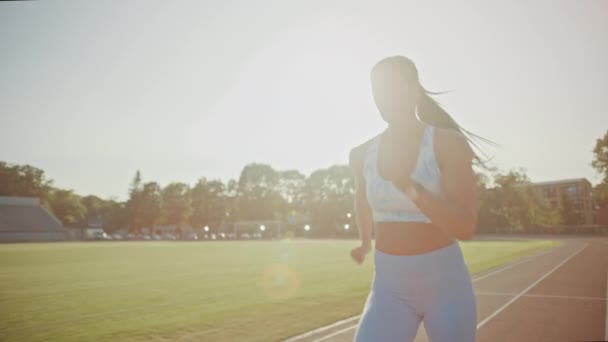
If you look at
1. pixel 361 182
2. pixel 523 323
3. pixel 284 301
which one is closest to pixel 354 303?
pixel 284 301

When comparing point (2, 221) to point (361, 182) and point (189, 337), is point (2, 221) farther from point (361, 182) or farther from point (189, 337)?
point (361, 182)

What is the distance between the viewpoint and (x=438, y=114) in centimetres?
261

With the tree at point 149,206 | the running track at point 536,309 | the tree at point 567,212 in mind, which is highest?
the tree at point 149,206

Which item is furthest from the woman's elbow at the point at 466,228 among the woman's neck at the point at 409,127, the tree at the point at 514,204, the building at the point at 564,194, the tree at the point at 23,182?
the tree at the point at 23,182

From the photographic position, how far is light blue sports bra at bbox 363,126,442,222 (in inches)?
84.0

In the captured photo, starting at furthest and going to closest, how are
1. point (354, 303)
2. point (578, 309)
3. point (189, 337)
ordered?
point (354, 303) < point (578, 309) < point (189, 337)

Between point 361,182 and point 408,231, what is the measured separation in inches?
20.1

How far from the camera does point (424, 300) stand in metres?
2.23

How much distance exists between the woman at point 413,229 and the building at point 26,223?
242ft

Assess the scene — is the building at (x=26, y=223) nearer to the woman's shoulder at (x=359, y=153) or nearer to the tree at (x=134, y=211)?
the tree at (x=134, y=211)

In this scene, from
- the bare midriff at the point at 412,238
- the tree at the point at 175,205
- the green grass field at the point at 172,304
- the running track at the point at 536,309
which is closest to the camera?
the bare midriff at the point at 412,238

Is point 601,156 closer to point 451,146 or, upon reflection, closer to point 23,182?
point 451,146

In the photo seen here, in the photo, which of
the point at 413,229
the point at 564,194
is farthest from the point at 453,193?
the point at 564,194

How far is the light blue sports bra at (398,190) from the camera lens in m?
2.13
